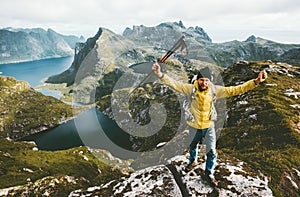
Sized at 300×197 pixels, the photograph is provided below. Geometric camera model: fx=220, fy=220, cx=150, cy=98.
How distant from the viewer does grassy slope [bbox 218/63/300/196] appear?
72.0 ft

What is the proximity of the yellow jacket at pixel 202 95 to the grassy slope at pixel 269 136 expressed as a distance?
35.9ft

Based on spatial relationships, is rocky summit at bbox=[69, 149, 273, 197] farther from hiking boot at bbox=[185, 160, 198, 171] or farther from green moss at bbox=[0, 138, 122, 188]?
green moss at bbox=[0, 138, 122, 188]

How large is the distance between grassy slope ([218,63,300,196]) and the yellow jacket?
10.9 metres

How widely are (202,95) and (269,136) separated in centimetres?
2907

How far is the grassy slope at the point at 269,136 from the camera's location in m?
21.9

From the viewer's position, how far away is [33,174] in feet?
368

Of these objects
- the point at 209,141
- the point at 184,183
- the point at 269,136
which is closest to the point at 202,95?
the point at 209,141

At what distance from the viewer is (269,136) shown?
3550 centimetres

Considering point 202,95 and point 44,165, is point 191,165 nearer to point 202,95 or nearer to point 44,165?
point 202,95

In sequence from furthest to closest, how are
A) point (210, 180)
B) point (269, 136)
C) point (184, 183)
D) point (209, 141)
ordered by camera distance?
point (269, 136), point (184, 183), point (210, 180), point (209, 141)

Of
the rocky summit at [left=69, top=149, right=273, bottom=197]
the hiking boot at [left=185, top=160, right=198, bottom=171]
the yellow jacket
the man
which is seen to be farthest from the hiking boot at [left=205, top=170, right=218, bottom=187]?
the yellow jacket

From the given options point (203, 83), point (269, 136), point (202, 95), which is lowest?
point (269, 136)

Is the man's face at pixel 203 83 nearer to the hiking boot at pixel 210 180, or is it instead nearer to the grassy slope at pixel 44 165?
the hiking boot at pixel 210 180

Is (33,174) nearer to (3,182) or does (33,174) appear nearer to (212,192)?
(3,182)
